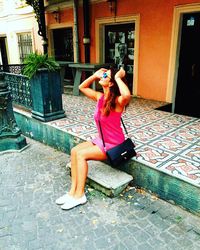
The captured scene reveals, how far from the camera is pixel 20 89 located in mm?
5805

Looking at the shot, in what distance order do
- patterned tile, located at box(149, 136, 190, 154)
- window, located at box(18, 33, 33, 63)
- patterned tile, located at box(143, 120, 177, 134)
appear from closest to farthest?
patterned tile, located at box(149, 136, 190, 154) < patterned tile, located at box(143, 120, 177, 134) < window, located at box(18, 33, 33, 63)

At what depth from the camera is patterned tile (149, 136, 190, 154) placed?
145 inches

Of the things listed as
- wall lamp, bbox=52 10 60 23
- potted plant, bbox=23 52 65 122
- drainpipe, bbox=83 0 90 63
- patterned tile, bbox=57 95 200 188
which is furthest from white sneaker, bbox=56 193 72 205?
wall lamp, bbox=52 10 60 23

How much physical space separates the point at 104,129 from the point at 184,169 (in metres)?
1.15

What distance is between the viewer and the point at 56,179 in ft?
12.5

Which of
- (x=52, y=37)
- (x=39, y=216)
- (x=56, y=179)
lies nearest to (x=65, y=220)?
(x=39, y=216)

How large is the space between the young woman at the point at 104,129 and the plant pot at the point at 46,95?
191 centimetres

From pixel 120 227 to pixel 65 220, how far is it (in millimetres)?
658

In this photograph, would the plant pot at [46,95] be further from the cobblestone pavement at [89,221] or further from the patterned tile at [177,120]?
the patterned tile at [177,120]

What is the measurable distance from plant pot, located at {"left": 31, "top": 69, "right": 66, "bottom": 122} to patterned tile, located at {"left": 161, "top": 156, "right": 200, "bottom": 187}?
2.87m

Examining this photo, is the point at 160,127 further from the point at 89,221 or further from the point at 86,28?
the point at 86,28

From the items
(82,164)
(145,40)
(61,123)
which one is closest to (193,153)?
Answer: (82,164)

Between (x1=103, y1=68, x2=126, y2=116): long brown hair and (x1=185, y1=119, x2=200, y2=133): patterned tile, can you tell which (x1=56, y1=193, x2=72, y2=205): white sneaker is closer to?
(x1=103, y1=68, x2=126, y2=116): long brown hair

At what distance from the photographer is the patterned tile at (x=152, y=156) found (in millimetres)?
3285
